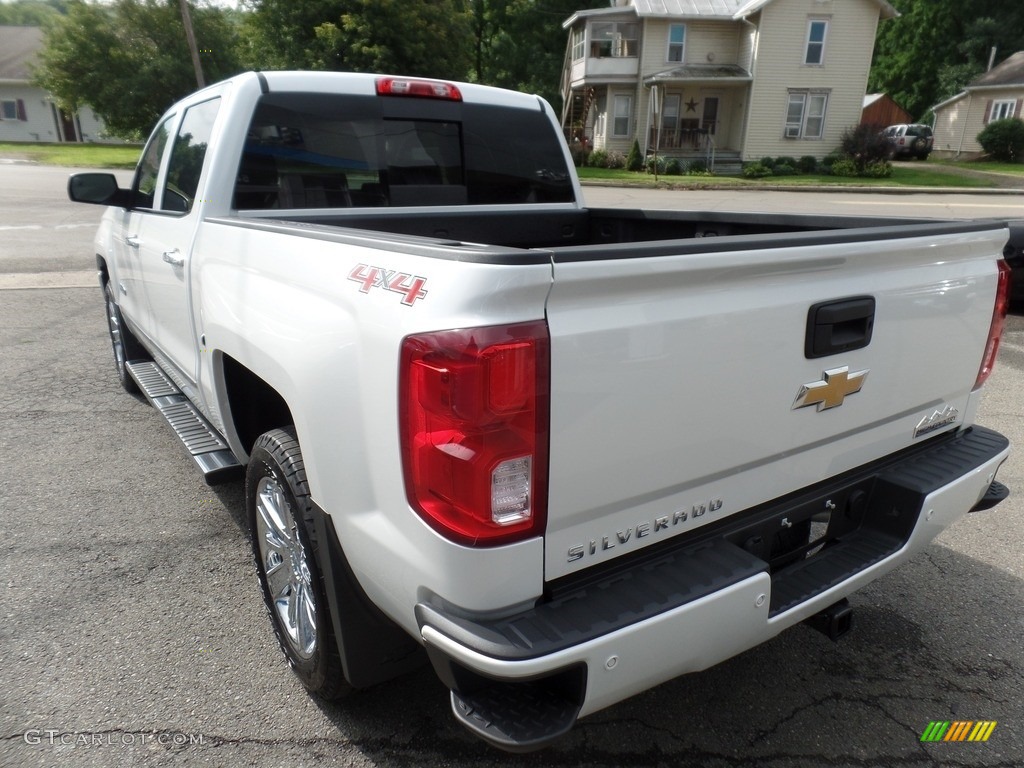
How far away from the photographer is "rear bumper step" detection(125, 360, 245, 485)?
2.97 m

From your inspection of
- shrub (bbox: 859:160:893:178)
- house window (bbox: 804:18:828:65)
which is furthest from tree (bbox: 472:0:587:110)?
shrub (bbox: 859:160:893:178)

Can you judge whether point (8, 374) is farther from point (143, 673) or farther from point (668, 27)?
point (668, 27)

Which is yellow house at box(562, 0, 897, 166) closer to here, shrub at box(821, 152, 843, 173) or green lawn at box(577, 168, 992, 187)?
shrub at box(821, 152, 843, 173)

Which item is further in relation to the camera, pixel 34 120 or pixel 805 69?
pixel 34 120

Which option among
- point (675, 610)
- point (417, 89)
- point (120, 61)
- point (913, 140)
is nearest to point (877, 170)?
point (913, 140)

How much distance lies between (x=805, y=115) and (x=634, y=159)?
24.9ft

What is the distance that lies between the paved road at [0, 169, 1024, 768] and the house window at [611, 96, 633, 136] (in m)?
32.5

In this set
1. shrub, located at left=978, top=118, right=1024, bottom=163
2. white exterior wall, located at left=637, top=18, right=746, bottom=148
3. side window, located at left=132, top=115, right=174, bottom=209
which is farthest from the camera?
shrub, located at left=978, top=118, right=1024, bottom=163

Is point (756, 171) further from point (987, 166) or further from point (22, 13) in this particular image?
point (22, 13)

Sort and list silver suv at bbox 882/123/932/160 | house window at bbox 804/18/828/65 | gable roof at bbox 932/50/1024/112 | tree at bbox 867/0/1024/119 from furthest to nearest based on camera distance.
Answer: tree at bbox 867/0/1024/119
gable roof at bbox 932/50/1024/112
silver suv at bbox 882/123/932/160
house window at bbox 804/18/828/65

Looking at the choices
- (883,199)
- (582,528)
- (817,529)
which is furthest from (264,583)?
(883,199)

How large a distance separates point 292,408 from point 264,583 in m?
0.97

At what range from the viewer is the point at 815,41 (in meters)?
30.5

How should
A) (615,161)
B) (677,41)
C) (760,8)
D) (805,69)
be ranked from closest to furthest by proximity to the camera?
(760,8)
(805,69)
(677,41)
(615,161)
